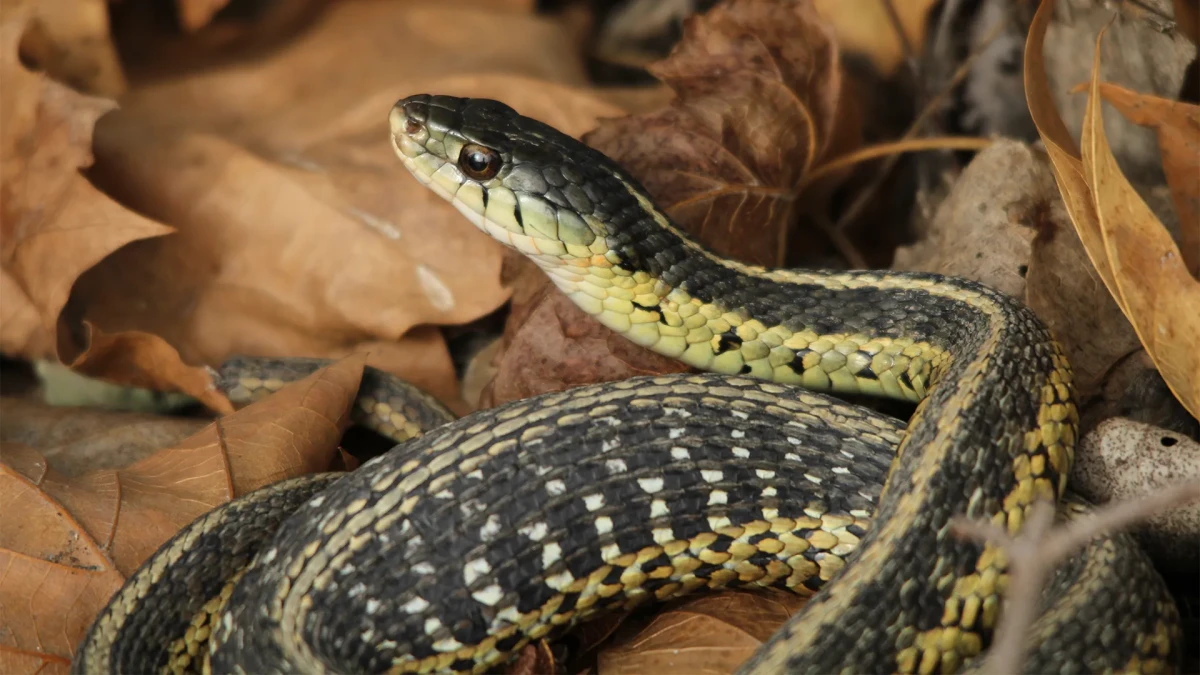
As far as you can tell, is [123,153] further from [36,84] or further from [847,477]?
[847,477]

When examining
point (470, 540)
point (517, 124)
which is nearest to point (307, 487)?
point (470, 540)

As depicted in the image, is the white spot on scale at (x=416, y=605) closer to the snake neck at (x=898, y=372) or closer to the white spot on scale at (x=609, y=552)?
the white spot on scale at (x=609, y=552)

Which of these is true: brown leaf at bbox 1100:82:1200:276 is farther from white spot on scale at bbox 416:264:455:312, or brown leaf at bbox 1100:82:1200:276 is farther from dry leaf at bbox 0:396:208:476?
dry leaf at bbox 0:396:208:476

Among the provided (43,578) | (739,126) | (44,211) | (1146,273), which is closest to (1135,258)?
(1146,273)

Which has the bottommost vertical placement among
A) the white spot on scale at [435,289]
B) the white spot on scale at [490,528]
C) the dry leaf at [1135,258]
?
the white spot on scale at [435,289]

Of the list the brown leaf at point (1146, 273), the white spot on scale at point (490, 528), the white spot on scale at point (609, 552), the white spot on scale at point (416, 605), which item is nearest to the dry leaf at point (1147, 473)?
the brown leaf at point (1146, 273)

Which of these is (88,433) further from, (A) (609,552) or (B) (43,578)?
(A) (609,552)
